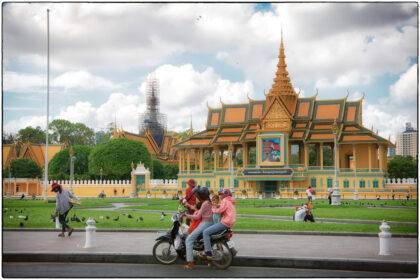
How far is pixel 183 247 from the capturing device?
11070 millimetres

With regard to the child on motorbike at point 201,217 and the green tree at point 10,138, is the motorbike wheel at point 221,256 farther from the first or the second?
the green tree at point 10,138

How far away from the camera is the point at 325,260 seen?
1057 centimetres

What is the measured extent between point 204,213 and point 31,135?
8774cm

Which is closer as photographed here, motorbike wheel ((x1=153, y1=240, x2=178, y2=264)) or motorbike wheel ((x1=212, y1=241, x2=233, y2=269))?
motorbike wheel ((x1=212, y1=241, x2=233, y2=269))

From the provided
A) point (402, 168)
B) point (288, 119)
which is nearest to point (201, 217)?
point (288, 119)

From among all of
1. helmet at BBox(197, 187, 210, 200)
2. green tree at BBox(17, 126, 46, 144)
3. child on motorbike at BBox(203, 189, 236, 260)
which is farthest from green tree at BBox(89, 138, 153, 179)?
child on motorbike at BBox(203, 189, 236, 260)

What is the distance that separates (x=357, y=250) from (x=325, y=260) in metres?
1.92

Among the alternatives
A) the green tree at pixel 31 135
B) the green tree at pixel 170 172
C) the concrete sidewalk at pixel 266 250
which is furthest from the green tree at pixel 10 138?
the concrete sidewalk at pixel 266 250

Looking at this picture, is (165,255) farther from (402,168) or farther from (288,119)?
(402,168)

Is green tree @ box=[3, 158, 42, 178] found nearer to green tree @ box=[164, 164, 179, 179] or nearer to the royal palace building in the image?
the royal palace building

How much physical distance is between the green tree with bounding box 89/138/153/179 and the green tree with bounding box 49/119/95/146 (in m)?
27.4

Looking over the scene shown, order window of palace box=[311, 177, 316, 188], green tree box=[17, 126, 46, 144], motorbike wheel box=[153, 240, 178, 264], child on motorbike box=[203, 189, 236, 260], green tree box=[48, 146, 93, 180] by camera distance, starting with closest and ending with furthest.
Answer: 1. child on motorbike box=[203, 189, 236, 260]
2. motorbike wheel box=[153, 240, 178, 264]
3. window of palace box=[311, 177, 316, 188]
4. green tree box=[48, 146, 93, 180]
5. green tree box=[17, 126, 46, 144]

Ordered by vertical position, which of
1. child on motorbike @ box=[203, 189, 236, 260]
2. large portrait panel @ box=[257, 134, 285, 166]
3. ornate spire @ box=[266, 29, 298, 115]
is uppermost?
ornate spire @ box=[266, 29, 298, 115]

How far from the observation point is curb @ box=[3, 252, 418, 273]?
1016cm
